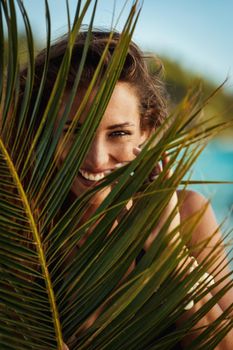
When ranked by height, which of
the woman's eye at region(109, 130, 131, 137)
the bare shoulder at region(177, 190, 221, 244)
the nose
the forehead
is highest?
the forehead

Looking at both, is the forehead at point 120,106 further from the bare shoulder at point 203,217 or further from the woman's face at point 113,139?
the bare shoulder at point 203,217

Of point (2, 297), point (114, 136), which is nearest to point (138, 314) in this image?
point (2, 297)

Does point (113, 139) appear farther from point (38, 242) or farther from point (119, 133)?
point (38, 242)

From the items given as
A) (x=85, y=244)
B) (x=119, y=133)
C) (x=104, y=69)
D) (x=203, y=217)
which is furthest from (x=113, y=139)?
(x=85, y=244)

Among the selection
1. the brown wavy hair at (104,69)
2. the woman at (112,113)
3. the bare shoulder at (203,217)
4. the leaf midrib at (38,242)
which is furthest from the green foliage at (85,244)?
the bare shoulder at (203,217)

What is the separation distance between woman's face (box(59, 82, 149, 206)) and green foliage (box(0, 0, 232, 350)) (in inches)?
21.7

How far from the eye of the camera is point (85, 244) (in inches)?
31.0

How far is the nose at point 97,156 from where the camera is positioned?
1.40 metres

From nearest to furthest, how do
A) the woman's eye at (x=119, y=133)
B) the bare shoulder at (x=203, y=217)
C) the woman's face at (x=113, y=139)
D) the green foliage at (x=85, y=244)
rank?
the green foliage at (x=85, y=244) < the woman's face at (x=113, y=139) < the woman's eye at (x=119, y=133) < the bare shoulder at (x=203, y=217)

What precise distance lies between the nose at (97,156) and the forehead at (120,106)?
0.17 ft

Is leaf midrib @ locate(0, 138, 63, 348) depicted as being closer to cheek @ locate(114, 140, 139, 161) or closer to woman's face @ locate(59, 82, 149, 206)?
woman's face @ locate(59, 82, 149, 206)

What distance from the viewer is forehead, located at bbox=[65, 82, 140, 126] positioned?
1.47m

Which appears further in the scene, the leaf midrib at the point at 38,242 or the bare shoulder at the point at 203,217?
the bare shoulder at the point at 203,217

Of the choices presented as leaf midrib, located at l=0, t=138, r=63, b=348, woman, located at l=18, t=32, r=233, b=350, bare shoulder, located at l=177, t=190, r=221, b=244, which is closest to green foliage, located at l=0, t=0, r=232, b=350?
leaf midrib, located at l=0, t=138, r=63, b=348
